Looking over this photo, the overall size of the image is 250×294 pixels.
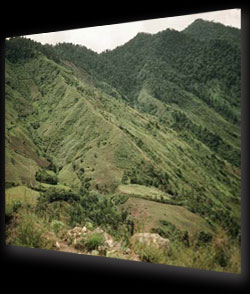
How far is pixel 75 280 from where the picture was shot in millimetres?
4418

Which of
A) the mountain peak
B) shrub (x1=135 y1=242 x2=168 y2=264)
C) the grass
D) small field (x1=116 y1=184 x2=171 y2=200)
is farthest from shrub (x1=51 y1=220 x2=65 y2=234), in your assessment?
the mountain peak

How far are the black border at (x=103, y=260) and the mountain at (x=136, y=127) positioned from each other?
19 cm

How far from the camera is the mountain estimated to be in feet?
14.2

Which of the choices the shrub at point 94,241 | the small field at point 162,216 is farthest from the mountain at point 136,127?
the shrub at point 94,241

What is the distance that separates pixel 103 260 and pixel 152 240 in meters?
0.63

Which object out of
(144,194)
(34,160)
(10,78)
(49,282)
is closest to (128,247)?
(144,194)

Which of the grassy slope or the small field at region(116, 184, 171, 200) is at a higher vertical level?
the grassy slope

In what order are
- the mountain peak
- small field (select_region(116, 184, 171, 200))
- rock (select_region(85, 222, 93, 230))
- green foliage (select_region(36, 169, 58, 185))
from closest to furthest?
1. the mountain peak
2. small field (select_region(116, 184, 171, 200))
3. rock (select_region(85, 222, 93, 230))
4. green foliage (select_region(36, 169, 58, 185))

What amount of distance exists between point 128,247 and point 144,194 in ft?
1.97

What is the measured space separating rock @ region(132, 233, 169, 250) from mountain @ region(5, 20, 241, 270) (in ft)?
0.24

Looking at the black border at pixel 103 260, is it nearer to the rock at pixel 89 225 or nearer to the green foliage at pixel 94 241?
the green foliage at pixel 94 241

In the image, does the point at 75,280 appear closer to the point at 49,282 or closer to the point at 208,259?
the point at 49,282

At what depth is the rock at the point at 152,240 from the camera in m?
4.55

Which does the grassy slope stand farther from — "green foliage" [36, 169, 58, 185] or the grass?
the grass
